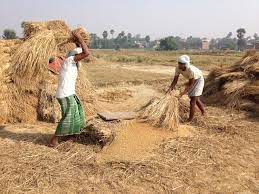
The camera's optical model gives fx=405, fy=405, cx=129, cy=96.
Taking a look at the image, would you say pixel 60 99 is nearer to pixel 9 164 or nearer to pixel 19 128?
pixel 9 164

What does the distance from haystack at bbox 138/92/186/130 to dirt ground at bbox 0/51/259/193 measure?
0.11m

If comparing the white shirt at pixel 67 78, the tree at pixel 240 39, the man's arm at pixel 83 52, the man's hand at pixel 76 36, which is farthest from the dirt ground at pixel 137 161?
the tree at pixel 240 39

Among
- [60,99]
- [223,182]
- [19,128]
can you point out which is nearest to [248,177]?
[223,182]

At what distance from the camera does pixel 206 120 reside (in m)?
7.29

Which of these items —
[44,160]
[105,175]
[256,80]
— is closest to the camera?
[105,175]

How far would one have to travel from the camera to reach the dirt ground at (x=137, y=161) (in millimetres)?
4316

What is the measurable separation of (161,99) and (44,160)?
A: 224cm

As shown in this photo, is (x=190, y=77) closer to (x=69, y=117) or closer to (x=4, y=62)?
(x=69, y=117)

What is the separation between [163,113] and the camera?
20.1ft

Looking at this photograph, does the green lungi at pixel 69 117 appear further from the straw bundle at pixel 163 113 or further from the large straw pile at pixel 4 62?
the large straw pile at pixel 4 62

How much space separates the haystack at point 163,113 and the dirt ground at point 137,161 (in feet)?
0.37

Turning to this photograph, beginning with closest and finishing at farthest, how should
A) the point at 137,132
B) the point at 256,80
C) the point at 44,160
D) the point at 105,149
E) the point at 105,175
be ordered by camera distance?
the point at 105,175 → the point at 44,160 → the point at 105,149 → the point at 137,132 → the point at 256,80

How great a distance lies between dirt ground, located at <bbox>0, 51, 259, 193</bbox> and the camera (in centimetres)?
432

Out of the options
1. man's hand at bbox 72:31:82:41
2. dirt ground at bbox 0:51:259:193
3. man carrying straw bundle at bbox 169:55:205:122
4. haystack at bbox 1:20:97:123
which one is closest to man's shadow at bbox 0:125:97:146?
dirt ground at bbox 0:51:259:193
